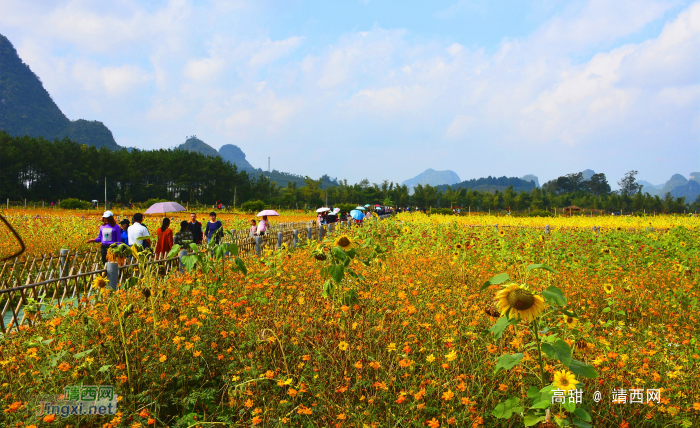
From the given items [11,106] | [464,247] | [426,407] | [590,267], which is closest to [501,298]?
[426,407]

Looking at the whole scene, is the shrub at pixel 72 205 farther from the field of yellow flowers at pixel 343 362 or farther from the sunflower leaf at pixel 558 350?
the sunflower leaf at pixel 558 350

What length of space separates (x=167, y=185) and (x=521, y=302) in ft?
211

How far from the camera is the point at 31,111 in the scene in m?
142

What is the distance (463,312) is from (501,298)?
1.62 meters

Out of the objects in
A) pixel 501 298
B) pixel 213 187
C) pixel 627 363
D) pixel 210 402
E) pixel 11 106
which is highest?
pixel 11 106

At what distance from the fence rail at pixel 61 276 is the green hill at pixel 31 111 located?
527 feet

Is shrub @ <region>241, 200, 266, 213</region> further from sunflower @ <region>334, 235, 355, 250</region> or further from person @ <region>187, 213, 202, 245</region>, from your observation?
sunflower @ <region>334, 235, 355, 250</region>

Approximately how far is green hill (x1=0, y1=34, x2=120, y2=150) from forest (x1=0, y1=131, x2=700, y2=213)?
104 meters

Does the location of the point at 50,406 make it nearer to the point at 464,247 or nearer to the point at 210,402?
the point at 210,402

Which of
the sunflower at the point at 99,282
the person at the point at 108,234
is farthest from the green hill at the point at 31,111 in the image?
the sunflower at the point at 99,282

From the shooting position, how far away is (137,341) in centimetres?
247

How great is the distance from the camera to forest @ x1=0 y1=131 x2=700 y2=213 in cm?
4350

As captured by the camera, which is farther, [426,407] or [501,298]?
[426,407]

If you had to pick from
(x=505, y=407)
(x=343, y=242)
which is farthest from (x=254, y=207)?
(x=505, y=407)
